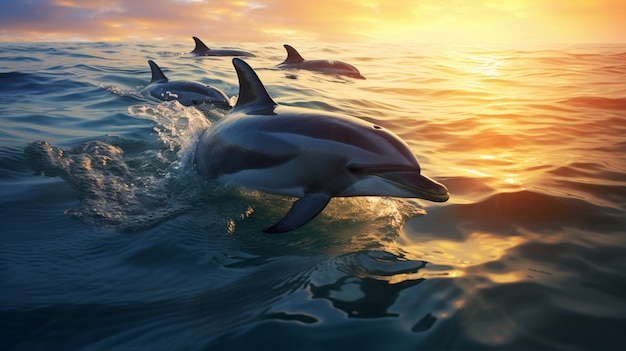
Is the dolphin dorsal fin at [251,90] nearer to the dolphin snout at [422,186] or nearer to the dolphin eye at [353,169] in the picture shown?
the dolphin eye at [353,169]

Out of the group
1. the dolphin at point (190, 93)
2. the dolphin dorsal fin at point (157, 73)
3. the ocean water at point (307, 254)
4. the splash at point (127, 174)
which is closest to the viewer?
the ocean water at point (307, 254)

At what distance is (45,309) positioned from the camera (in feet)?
10.8

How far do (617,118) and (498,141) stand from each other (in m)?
3.91

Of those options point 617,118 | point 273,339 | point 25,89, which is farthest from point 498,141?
point 25,89

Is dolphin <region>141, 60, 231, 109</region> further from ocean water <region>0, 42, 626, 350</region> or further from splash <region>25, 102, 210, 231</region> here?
splash <region>25, 102, 210, 231</region>

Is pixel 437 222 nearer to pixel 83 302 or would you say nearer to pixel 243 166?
pixel 243 166

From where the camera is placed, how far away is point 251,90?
235 inches

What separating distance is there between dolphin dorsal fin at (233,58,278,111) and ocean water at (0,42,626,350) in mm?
1103

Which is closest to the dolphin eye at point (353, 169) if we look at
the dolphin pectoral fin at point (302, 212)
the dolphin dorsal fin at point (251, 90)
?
the dolphin pectoral fin at point (302, 212)

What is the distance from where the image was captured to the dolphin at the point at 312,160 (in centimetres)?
423

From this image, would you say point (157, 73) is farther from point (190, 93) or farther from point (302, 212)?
point (302, 212)

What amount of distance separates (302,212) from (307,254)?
0.37 m

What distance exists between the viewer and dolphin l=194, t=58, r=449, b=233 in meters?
4.23

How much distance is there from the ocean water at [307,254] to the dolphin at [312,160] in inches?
12.7
